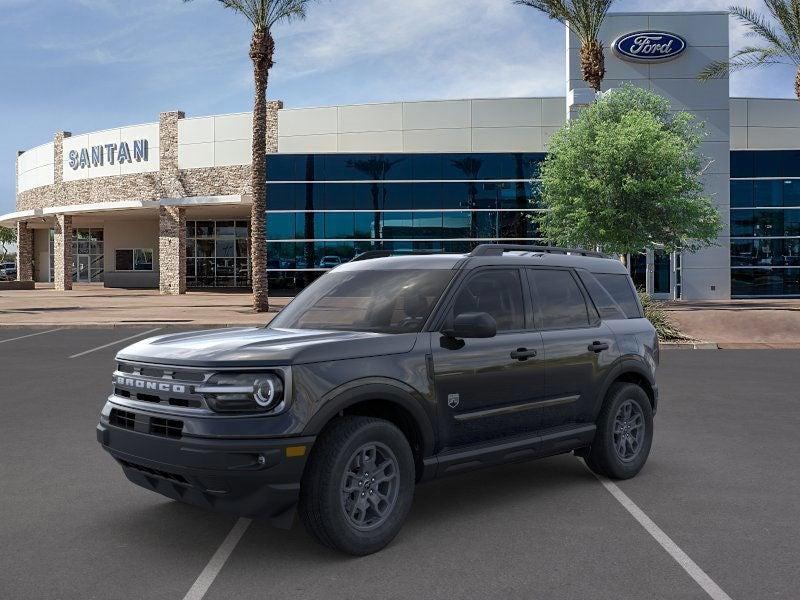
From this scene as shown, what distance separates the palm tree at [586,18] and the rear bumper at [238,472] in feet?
91.0

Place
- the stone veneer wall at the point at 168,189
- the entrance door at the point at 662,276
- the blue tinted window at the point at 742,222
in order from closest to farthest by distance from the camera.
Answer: the entrance door at the point at 662,276, the blue tinted window at the point at 742,222, the stone veneer wall at the point at 168,189

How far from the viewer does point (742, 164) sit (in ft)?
121

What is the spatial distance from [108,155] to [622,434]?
46.5 meters

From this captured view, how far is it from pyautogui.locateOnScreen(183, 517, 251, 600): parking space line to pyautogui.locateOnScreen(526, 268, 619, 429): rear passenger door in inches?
88.5

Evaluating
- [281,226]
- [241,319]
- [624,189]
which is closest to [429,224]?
[281,226]

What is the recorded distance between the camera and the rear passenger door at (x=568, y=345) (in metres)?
5.83

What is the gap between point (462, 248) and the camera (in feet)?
123

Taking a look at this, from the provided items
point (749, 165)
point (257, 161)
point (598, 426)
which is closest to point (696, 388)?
point (598, 426)

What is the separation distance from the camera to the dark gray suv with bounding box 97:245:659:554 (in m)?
4.35

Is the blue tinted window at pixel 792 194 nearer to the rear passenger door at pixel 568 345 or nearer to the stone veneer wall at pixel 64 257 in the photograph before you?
the rear passenger door at pixel 568 345

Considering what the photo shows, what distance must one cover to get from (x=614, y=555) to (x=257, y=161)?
23664 millimetres

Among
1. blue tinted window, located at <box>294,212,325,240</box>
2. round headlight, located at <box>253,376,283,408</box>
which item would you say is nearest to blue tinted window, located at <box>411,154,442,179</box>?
blue tinted window, located at <box>294,212,325,240</box>

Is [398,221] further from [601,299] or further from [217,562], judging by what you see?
[217,562]

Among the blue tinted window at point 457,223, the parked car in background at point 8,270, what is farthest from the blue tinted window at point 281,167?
the parked car in background at point 8,270
